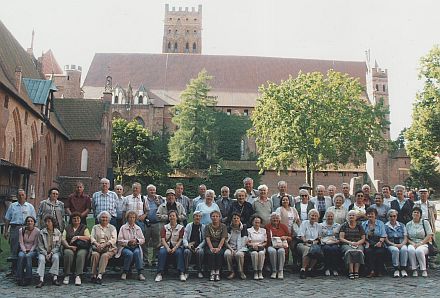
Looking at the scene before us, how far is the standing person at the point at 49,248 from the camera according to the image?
30.1 feet

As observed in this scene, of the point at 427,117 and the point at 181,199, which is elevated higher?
the point at 427,117

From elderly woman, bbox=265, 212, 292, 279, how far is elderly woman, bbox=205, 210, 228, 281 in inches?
37.5

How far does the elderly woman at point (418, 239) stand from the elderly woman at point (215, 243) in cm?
392

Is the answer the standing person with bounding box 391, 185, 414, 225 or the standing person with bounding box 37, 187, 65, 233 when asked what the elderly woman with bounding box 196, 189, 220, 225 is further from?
the standing person with bounding box 391, 185, 414, 225

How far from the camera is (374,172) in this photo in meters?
51.4

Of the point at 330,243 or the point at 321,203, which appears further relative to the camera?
the point at 321,203

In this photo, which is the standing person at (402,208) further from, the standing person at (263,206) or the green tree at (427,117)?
the green tree at (427,117)

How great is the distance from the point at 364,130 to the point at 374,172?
16640 millimetres

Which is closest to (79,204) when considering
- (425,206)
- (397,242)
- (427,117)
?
(397,242)

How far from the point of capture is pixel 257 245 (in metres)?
10.0

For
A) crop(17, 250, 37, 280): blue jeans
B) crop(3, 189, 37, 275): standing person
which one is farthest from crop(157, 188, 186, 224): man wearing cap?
crop(17, 250, 37, 280): blue jeans

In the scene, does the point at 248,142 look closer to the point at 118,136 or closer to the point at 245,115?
the point at 245,115

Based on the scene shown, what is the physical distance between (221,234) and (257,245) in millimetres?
760

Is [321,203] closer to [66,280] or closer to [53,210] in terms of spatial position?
[66,280]
